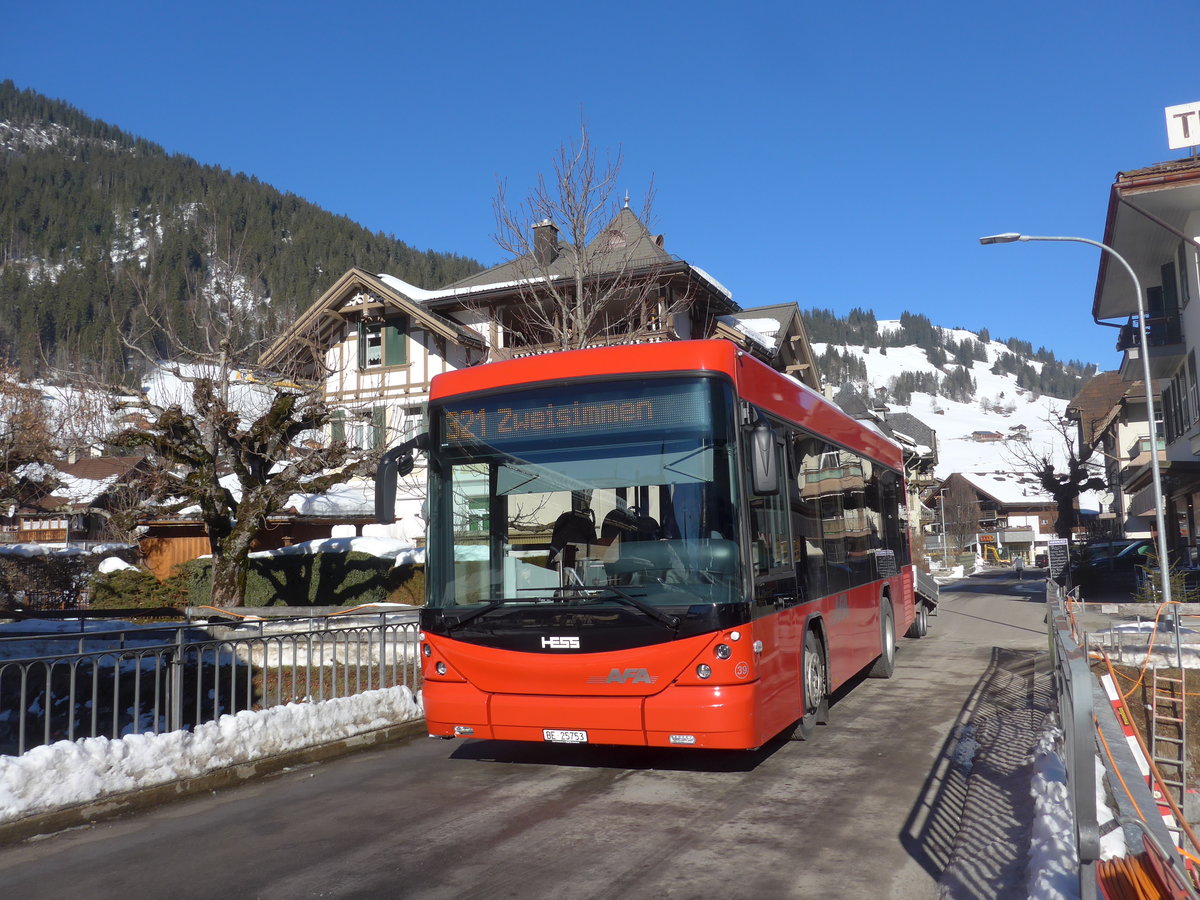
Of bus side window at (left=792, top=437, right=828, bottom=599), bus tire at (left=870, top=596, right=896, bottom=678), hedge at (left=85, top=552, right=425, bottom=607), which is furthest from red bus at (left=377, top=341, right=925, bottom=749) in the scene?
hedge at (left=85, top=552, right=425, bottom=607)

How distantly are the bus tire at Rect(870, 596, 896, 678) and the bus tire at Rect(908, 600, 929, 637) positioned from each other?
5.11 meters

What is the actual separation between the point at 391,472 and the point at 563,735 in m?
2.45

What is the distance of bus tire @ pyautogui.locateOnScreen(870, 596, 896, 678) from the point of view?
1284cm

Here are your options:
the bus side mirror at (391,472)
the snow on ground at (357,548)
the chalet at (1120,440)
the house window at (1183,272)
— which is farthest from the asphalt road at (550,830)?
the chalet at (1120,440)

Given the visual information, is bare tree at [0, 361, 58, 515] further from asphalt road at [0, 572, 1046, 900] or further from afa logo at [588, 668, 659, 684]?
afa logo at [588, 668, 659, 684]

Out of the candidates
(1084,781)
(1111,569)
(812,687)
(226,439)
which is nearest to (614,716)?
(812,687)

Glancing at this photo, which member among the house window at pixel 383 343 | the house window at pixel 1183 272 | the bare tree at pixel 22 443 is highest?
the house window at pixel 383 343

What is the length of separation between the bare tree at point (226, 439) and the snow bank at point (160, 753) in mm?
11048

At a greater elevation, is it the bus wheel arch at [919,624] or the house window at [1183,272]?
the house window at [1183,272]

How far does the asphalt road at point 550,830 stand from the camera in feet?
17.2

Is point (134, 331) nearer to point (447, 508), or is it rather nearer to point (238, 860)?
point (447, 508)

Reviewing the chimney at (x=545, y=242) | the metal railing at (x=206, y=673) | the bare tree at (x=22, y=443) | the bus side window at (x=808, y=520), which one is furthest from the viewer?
the bare tree at (x=22, y=443)

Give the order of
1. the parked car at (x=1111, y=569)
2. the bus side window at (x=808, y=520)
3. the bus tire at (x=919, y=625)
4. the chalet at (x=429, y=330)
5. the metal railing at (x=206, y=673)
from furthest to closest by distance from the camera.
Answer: the parked car at (x=1111, y=569)
the chalet at (x=429, y=330)
the bus tire at (x=919, y=625)
the metal railing at (x=206, y=673)
the bus side window at (x=808, y=520)

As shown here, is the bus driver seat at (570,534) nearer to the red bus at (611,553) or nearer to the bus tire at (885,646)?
the red bus at (611,553)
